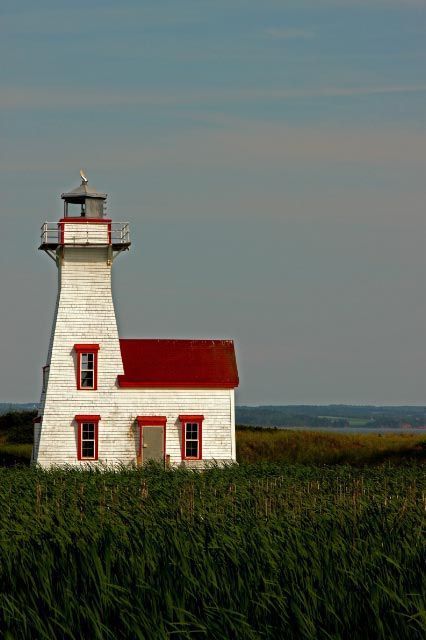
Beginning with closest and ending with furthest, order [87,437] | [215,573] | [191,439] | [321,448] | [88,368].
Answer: [215,573]
[87,437]
[88,368]
[191,439]
[321,448]

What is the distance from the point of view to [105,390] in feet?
130

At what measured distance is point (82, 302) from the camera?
130ft

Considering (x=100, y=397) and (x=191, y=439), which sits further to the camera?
(x=191, y=439)

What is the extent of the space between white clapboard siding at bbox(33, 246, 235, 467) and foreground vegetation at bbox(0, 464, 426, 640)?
18453mm

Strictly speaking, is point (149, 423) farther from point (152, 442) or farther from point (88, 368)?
point (88, 368)

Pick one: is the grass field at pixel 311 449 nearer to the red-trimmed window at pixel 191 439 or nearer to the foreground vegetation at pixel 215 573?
the red-trimmed window at pixel 191 439

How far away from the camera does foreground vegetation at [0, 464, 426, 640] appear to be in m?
10.3

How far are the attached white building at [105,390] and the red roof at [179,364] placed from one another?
5cm

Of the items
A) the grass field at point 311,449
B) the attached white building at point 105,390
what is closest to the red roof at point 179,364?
the attached white building at point 105,390

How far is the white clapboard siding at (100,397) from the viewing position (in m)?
39.2

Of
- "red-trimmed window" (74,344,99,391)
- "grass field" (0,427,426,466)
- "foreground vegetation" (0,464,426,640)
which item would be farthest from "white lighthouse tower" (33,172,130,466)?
"foreground vegetation" (0,464,426,640)

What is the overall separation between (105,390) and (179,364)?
286cm

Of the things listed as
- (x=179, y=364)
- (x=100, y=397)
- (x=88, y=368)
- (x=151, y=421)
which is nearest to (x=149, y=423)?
(x=151, y=421)

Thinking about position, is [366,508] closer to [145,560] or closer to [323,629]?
[145,560]
